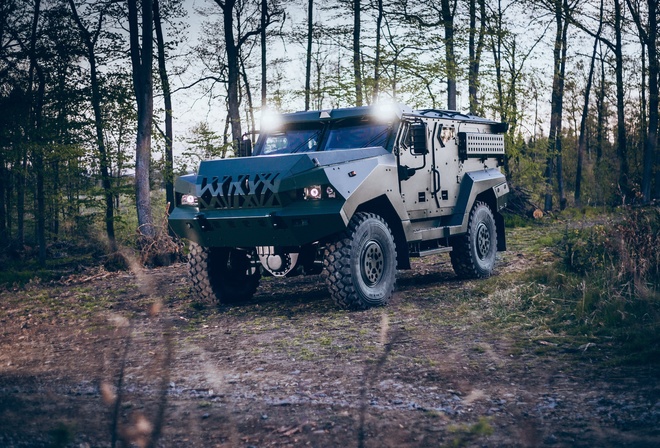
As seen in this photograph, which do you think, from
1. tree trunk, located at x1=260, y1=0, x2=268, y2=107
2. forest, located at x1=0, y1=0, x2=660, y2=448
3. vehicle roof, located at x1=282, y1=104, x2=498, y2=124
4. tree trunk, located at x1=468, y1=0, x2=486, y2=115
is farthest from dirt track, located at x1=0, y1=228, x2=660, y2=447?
tree trunk, located at x1=260, y1=0, x2=268, y2=107

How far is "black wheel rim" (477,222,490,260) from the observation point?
9.98m

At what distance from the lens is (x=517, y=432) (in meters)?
3.56

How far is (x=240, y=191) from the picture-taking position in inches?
287

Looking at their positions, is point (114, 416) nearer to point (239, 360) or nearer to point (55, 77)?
point (239, 360)

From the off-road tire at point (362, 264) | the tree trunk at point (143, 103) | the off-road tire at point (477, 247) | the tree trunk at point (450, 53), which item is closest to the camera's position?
the off-road tire at point (362, 264)

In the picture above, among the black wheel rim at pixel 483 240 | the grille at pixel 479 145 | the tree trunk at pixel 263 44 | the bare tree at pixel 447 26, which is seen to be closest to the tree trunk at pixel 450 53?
the bare tree at pixel 447 26

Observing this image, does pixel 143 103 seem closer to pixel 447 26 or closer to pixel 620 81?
pixel 447 26

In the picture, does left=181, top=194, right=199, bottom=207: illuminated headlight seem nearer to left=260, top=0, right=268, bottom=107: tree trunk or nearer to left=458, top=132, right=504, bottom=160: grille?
left=458, top=132, right=504, bottom=160: grille

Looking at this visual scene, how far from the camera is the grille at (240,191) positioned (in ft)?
23.4

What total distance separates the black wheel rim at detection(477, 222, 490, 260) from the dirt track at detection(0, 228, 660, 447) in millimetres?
1832

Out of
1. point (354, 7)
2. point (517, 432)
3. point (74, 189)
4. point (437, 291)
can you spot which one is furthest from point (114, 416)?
point (354, 7)

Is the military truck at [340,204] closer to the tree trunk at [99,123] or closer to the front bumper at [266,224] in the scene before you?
the front bumper at [266,224]

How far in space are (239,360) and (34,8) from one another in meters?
16.0

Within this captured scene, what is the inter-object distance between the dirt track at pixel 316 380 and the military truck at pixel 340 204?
532 mm
